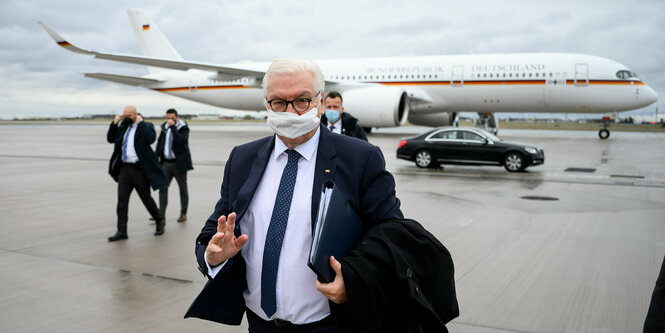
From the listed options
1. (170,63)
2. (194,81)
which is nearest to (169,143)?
(170,63)

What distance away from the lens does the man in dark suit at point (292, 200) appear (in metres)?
1.94

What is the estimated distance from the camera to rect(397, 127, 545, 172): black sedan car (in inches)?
536

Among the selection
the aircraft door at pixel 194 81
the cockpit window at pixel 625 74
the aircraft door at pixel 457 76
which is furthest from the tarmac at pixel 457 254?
the aircraft door at pixel 194 81

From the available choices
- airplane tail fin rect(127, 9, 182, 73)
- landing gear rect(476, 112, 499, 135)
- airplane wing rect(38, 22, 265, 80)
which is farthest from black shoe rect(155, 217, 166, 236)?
airplane tail fin rect(127, 9, 182, 73)

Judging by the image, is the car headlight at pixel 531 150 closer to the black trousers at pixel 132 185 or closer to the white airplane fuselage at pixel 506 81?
the black trousers at pixel 132 185

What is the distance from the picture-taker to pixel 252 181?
2.03 m

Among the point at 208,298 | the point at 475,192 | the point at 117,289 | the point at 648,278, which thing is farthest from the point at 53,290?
the point at 475,192

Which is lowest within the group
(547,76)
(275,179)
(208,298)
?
(208,298)

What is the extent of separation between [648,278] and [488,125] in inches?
940

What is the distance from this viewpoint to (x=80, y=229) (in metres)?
6.91

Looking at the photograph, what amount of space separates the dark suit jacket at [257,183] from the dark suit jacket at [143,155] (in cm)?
494

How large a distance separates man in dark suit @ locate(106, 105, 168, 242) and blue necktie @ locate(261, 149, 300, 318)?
5.19 meters

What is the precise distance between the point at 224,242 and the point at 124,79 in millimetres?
30459

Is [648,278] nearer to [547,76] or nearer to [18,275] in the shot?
[18,275]
